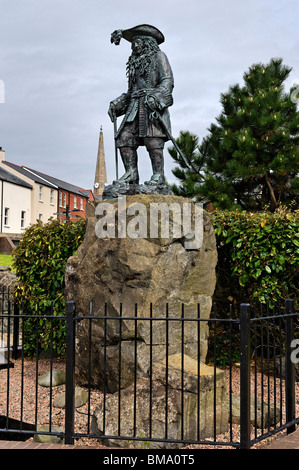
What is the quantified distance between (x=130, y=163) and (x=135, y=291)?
7.06 ft

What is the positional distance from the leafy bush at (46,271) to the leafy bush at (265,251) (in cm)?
259

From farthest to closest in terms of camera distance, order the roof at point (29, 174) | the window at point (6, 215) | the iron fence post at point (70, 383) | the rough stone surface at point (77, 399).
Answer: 1. the roof at point (29, 174)
2. the window at point (6, 215)
3. the rough stone surface at point (77, 399)
4. the iron fence post at point (70, 383)

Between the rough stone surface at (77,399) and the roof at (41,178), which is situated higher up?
the roof at (41,178)

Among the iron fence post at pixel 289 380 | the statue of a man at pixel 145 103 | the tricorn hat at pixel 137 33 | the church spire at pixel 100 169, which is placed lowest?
the iron fence post at pixel 289 380

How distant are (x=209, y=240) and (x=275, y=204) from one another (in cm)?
767

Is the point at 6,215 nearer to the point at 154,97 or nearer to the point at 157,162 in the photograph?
the point at 157,162

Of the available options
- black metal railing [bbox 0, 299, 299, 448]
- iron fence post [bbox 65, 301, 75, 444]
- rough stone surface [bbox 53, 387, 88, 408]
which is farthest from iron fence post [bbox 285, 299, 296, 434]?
rough stone surface [bbox 53, 387, 88, 408]

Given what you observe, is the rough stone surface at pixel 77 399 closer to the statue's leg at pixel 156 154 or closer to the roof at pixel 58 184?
the statue's leg at pixel 156 154

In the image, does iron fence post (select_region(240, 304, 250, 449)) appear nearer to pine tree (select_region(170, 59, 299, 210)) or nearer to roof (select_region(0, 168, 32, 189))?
pine tree (select_region(170, 59, 299, 210))

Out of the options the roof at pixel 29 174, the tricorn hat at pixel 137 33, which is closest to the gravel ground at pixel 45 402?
the tricorn hat at pixel 137 33

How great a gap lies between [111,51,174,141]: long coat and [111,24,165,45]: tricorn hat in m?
0.34

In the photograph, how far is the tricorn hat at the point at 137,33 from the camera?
6914mm
